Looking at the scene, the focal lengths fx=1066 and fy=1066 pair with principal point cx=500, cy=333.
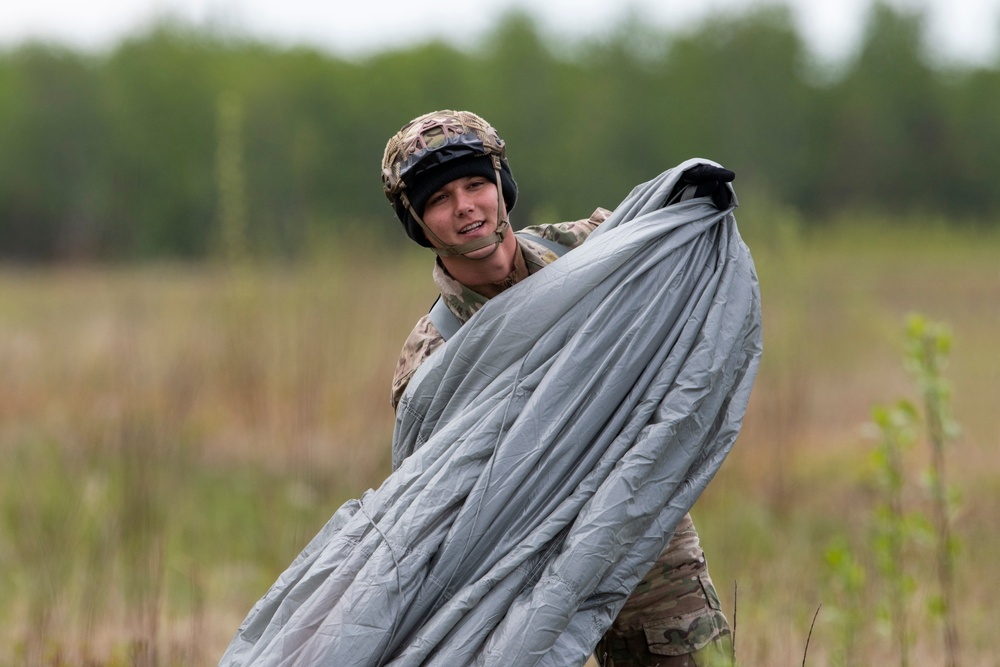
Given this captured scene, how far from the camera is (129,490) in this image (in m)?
4.62

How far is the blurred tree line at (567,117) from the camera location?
89.4 feet

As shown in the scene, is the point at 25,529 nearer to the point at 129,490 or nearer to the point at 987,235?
the point at 129,490

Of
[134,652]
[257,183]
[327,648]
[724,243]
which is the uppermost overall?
[257,183]

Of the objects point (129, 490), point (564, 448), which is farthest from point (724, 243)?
point (129, 490)

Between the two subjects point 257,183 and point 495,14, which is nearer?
point 257,183

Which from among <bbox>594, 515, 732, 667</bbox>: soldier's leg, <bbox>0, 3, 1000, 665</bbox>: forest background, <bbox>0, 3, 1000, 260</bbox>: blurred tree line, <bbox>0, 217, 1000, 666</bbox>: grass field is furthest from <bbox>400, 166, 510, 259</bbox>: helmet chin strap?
<bbox>0, 3, 1000, 260</bbox>: blurred tree line

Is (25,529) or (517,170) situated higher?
(517,170)

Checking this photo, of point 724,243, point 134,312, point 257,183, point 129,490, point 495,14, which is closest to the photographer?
point 724,243

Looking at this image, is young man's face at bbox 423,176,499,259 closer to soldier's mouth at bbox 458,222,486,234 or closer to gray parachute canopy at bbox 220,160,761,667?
soldier's mouth at bbox 458,222,486,234

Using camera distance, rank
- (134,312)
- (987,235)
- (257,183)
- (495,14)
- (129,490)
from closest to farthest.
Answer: (129,490), (134,312), (987,235), (257,183), (495,14)

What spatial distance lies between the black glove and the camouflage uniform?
306 millimetres

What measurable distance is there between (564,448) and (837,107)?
2908cm

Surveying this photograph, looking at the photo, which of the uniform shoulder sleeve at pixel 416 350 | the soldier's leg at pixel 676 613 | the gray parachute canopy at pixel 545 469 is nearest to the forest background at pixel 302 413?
the soldier's leg at pixel 676 613

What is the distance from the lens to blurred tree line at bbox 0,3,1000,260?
89.4 ft
